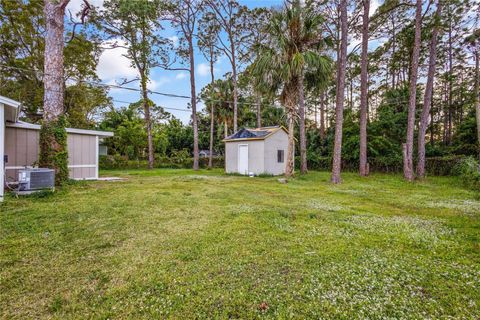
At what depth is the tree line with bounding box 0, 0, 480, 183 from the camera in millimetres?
10406

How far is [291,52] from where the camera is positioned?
10523mm

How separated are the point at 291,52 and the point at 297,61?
912mm

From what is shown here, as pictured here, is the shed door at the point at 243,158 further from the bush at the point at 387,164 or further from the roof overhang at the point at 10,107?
the roof overhang at the point at 10,107

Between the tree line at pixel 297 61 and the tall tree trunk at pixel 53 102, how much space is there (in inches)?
1.3

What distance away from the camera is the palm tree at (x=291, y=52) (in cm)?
1016

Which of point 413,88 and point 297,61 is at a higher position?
point 297,61

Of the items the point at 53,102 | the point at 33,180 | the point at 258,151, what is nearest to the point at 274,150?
the point at 258,151

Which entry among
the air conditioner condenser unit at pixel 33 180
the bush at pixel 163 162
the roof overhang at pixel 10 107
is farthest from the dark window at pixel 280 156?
the roof overhang at pixel 10 107

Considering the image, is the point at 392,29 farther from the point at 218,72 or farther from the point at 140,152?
the point at 140,152

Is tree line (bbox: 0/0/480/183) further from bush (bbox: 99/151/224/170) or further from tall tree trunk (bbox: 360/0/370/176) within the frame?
bush (bbox: 99/151/224/170)

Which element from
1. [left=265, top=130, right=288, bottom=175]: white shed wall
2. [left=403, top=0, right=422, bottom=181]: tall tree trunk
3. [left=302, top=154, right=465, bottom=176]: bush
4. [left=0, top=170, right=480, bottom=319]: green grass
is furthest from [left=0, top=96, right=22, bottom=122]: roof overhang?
[left=302, top=154, right=465, bottom=176]: bush

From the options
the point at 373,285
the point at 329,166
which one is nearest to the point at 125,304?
the point at 373,285

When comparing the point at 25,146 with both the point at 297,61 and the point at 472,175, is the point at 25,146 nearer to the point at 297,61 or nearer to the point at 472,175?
the point at 297,61

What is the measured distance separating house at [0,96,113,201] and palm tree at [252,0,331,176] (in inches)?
316
